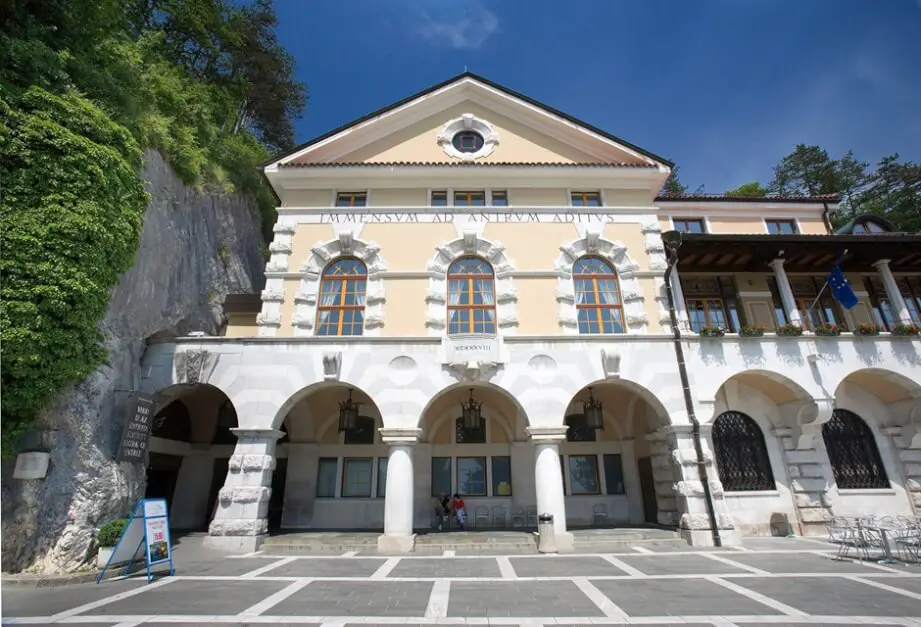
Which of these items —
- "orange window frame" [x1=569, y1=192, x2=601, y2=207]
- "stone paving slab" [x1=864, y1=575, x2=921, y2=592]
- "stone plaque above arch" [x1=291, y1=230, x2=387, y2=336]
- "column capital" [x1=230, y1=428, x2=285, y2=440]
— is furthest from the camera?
"orange window frame" [x1=569, y1=192, x2=601, y2=207]

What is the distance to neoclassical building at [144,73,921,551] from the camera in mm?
13977

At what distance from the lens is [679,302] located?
1611 centimetres

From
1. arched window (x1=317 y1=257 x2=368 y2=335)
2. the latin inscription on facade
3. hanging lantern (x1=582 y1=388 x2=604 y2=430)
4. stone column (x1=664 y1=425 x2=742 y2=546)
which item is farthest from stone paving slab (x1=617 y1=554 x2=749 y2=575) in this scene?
the latin inscription on facade

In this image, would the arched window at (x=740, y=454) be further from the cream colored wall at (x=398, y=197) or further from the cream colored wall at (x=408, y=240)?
the cream colored wall at (x=398, y=197)

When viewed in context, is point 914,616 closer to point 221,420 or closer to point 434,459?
point 434,459

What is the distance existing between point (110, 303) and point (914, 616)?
1765cm

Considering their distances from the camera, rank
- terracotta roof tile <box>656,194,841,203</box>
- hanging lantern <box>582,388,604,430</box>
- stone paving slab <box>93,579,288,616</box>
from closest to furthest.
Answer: stone paving slab <box>93,579,288,616</box> < hanging lantern <box>582,388,604,430</box> < terracotta roof tile <box>656,194,841,203</box>

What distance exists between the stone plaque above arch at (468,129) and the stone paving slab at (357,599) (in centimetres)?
1518

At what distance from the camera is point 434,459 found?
1762cm

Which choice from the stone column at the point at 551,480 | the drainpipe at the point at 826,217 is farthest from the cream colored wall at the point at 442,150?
the stone column at the point at 551,480

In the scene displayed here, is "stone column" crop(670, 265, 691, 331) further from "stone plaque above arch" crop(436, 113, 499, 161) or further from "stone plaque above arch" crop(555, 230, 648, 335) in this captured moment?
"stone plaque above arch" crop(436, 113, 499, 161)

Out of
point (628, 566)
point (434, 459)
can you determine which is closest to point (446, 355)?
point (434, 459)

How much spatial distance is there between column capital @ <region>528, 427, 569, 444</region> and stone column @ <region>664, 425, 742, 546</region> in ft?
12.2

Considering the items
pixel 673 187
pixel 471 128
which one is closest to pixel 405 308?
pixel 471 128
